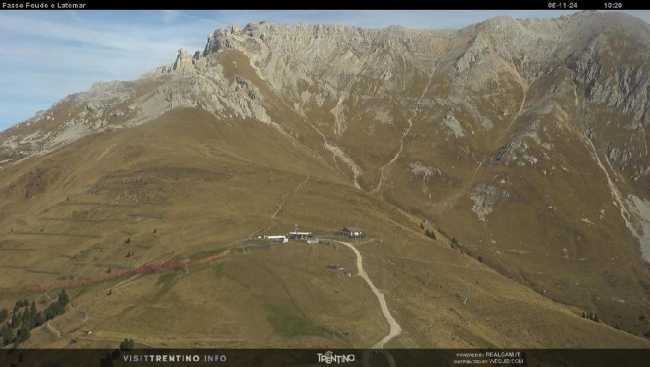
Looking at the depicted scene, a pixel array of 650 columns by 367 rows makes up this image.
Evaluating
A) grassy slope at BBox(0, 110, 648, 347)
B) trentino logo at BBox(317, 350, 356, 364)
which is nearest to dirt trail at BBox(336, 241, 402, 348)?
grassy slope at BBox(0, 110, 648, 347)

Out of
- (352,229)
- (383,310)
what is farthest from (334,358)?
(352,229)

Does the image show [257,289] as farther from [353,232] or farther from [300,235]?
[353,232]

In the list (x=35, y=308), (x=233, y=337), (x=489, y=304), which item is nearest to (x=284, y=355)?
(x=233, y=337)

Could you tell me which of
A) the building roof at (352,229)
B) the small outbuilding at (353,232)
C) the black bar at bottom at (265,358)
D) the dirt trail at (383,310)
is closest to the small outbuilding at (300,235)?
the small outbuilding at (353,232)

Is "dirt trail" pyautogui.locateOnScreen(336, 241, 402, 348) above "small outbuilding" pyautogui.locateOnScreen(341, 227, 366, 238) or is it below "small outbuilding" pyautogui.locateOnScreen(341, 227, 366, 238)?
above

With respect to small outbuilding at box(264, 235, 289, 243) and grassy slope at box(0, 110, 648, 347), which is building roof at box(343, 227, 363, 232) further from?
small outbuilding at box(264, 235, 289, 243)

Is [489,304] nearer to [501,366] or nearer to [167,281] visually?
[501,366]
